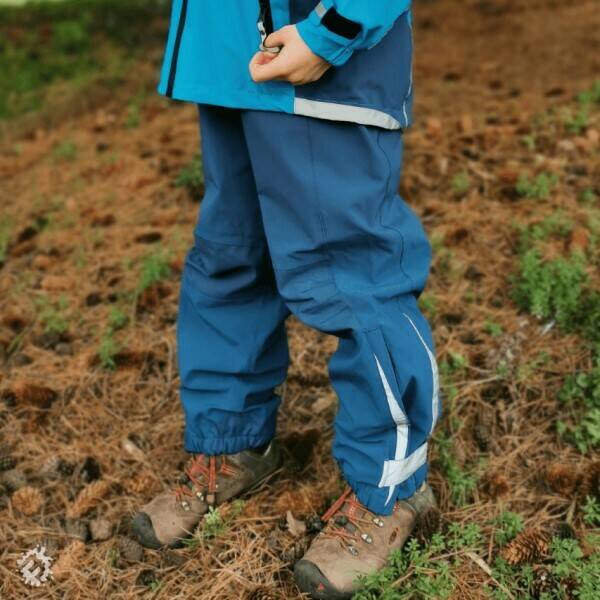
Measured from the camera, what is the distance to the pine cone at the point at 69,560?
1.69 metres

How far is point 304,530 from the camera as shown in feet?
5.68

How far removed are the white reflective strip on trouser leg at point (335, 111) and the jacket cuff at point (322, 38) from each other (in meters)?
0.10

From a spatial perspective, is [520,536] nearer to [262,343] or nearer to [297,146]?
[262,343]

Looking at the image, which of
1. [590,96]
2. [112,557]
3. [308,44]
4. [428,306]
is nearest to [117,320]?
[112,557]

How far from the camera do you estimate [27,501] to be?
1856 mm

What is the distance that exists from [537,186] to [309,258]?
1.59 metres

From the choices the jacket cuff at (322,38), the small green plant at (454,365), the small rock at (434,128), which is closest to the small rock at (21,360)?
the small green plant at (454,365)

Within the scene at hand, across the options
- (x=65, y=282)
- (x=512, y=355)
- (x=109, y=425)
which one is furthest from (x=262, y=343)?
(x=65, y=282)

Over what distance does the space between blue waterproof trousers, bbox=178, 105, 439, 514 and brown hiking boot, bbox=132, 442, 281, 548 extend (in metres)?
0.06

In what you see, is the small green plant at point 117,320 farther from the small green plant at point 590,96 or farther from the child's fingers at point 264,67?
the small green plant at point 590,96

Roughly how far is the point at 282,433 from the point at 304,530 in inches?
13.8

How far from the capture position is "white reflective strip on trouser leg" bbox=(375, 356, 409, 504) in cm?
146

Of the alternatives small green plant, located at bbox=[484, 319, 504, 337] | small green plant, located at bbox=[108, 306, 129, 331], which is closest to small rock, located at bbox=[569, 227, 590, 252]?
small green plant, located at bbox=[484, 319, 504, 337]

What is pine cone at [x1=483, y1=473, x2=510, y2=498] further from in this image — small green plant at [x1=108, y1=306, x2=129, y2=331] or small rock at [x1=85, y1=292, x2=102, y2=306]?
small rock at [x1=85, y1=292, x2=102, y2=306]
